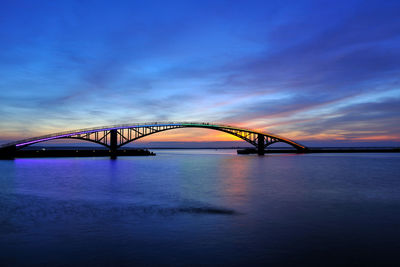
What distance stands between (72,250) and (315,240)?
9.99 m

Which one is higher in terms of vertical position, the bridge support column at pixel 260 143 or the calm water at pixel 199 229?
the bridge support column at pixel 260 143

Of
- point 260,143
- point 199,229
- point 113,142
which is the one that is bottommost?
point 199,229

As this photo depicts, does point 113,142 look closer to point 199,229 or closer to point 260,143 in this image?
point 260,143

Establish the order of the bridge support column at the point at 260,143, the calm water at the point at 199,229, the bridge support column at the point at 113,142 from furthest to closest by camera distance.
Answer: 1. the bridge support column at the point at 260,143
2. the bridge support column at the point at 113,142
3. the calm water at the point at 199,229

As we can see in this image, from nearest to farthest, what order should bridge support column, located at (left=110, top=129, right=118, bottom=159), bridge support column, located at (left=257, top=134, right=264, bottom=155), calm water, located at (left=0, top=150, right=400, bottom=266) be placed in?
calm water, located at (left=0, top=150, right=400, bottom=266), bridge support column, located at (left=110, top=129, right=118, bottom=159), bridge support column, located at (left=257, top=134, right=264, bottom=155)

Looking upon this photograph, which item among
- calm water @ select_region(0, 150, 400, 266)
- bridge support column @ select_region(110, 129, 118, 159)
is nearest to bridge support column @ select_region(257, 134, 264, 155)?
bridge support column @ select_region(110, 129, 118, 159)

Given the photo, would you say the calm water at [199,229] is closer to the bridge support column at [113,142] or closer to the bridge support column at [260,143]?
the bridge support column at [113,142]

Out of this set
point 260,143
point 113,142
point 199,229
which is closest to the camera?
point 199,229

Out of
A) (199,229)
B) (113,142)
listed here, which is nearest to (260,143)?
(113,142)

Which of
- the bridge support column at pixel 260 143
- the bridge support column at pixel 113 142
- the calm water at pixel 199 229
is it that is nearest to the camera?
the calm water at pixel 199 229

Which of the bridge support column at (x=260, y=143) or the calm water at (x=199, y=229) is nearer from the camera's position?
the calm water at (x=199, y=229)

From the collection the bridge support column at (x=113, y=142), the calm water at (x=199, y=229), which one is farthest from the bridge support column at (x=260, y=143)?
the calm water at (x=199, y=229)

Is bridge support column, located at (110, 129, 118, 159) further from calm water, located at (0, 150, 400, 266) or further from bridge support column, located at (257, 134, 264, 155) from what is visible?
calm water, located at (0, 150, 400, 266)

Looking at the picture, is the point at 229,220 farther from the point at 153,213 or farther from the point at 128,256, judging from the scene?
the point at 128,256
